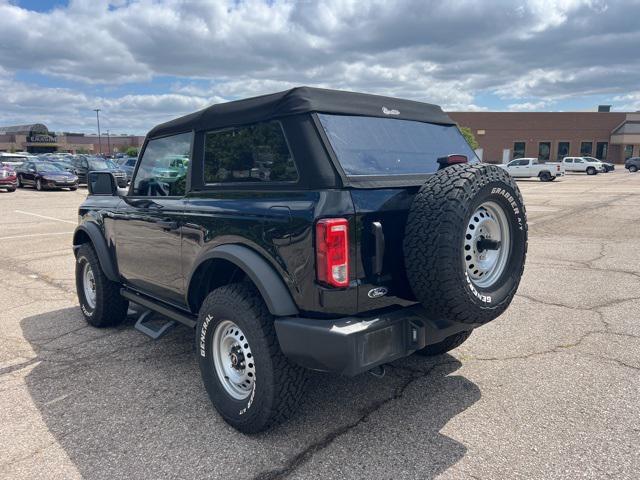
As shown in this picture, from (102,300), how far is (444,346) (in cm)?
315

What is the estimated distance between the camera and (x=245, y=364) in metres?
2.97

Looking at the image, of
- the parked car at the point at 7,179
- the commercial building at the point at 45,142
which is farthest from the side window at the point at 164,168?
the commercial building at the point at 45,142

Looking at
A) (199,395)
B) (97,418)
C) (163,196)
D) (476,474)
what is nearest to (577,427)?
(476,474)

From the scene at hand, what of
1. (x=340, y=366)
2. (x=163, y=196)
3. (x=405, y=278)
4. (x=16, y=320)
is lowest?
(x=16, y=320)

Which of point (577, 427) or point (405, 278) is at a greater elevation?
point (405, 278)

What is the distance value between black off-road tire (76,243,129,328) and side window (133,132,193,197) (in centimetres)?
99

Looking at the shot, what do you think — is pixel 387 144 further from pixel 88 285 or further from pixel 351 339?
pixel 88 285

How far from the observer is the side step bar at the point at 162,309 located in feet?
11.7

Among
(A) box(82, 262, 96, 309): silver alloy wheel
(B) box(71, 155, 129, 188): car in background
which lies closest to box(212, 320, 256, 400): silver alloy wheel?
(A) box(82, 262, 96, 309): silver alloy wheel

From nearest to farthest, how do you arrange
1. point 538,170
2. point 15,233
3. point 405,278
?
point 405,278
point 15,233
point 538,170

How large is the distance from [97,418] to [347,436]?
1.60m

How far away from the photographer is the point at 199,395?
3414 mm

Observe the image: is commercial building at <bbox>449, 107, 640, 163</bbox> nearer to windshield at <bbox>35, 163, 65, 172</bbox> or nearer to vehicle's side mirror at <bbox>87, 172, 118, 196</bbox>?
windshield at <bbox>35, 163, 65, 172</bbox>

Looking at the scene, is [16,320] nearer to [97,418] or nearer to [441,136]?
[97,418]
